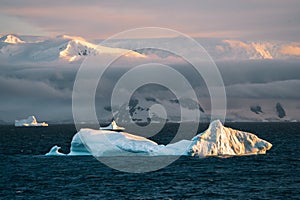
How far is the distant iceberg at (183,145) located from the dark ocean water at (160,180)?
1.80m

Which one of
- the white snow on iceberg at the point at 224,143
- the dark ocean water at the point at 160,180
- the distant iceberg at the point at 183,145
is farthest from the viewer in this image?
the distant iceberg at the point at 183,145

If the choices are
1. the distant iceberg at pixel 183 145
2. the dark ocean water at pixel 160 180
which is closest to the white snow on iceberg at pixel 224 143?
the distant iceberg at pixel 183 145

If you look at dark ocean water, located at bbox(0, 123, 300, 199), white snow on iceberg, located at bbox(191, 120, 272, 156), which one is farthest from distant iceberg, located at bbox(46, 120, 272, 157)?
dark ocean water, located at bbox(0, 123, 300, 199)

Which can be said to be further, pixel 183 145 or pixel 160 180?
pixel 183 145

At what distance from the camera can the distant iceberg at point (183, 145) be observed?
82188 mm

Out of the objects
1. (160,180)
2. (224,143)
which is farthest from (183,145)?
(160,180)

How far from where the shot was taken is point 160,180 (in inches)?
2499

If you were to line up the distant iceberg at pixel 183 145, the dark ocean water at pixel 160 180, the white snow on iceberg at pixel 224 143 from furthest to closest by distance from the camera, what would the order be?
the distant iceberg at pixel 183 145, the white snow on iceberg at pixel 224 143, the dark ocean water at pixel 160 180

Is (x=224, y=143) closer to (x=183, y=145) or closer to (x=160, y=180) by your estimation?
(x=183, y=145)

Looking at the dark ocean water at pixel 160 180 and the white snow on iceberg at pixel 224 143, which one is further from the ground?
the white snow on iceberg at pixel 224 143

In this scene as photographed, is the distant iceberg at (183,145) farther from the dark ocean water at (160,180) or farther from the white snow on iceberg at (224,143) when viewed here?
the dark ocean water at (160,180)

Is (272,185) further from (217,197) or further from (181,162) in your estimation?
(181,162)

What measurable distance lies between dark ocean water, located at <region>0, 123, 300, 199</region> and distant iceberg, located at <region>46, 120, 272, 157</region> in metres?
1.80

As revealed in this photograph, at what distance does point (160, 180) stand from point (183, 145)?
22649 millimetres
